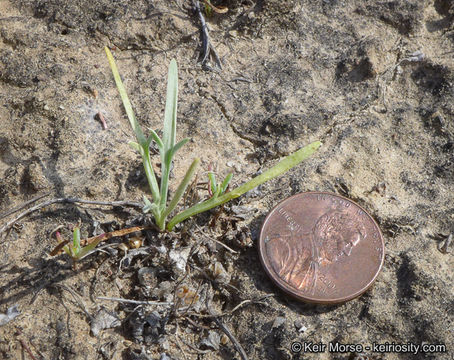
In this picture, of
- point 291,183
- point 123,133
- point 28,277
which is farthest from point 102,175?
point 291,183

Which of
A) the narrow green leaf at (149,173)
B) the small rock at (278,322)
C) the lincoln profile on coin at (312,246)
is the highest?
the narrow green leaf at (149,173)

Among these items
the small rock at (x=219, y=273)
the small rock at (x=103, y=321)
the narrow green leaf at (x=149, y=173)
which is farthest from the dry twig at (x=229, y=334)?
the narrow green leaf at (x=149, y=173)

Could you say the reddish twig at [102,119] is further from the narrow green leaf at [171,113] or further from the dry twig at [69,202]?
the narrow green leaf at [171,113]

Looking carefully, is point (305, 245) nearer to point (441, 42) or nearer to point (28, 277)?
point (28, 277)

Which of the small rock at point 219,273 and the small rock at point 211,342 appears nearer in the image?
the small rock at point 211,342

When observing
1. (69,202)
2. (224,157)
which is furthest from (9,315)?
(224,157)

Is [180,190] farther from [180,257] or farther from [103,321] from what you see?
[103,321]

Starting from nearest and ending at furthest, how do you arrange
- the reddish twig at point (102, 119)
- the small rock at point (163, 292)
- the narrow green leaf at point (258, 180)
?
the narrow green leaf at point (258, 180) → the small rock at point (163, 292) → the reddish twig at point (102, 119)

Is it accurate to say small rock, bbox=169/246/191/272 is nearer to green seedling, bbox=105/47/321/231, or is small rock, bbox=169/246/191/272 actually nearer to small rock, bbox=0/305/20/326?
green seedling, bbox=105/47/321/231
